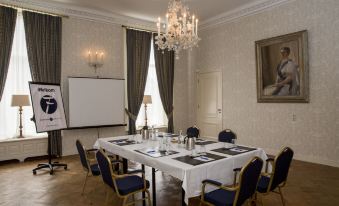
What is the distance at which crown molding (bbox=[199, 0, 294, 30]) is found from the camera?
5.78 metres

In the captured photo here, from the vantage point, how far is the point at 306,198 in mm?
3383

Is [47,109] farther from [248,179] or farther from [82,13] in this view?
[248,179]

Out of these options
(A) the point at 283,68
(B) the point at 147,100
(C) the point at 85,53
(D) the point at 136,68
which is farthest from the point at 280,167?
(C) the point at 85,53

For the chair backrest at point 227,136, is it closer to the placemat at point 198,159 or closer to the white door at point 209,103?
the placemat at point 198,159

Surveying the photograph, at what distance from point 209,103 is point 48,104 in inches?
174

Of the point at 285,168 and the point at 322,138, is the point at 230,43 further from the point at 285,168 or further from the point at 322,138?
the point at 285,168

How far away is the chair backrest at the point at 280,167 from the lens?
103 inches

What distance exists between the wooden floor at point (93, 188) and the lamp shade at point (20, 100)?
1.28 m

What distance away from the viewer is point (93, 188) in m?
3.86

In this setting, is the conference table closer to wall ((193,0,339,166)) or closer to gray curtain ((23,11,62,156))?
wall ((193,0,339,166))

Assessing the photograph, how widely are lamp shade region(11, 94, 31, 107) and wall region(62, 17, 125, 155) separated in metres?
0.94

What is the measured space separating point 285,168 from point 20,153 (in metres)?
5.29

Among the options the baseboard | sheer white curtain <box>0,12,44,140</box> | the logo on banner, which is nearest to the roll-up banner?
the logo on banner

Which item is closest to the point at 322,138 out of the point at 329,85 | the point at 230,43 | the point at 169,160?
the point at 329,85
